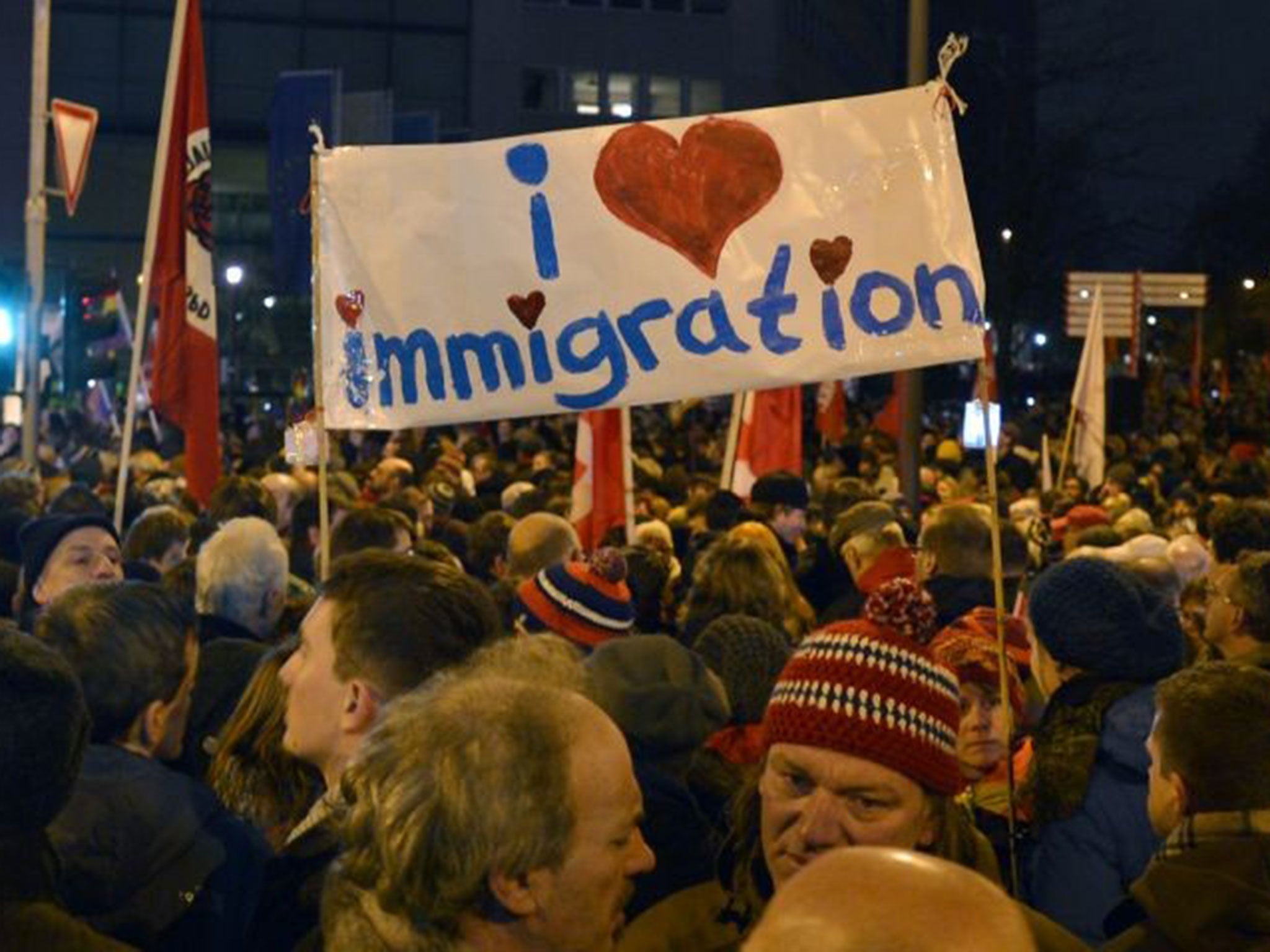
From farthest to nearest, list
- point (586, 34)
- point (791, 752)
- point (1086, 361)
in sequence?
point (586, 34), point (1086, 361), point (791, 752)

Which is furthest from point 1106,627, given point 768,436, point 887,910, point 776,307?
point 768,436

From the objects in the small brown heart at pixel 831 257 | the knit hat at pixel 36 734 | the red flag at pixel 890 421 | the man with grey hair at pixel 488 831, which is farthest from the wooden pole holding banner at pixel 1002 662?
the red flag at pixel 890 421

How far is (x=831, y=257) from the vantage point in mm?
6652

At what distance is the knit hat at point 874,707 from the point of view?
3.60 m

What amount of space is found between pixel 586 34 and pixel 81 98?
13.6m

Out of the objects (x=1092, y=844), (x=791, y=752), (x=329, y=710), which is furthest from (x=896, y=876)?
(x=1092, y=844)

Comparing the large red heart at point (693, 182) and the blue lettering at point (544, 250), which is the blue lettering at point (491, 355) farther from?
the large red heart at point (693, 182)

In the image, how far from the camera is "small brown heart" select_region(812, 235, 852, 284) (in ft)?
21.7

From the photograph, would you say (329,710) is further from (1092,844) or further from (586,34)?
(586,34)

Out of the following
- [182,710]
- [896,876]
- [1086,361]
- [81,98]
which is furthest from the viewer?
[81,98]

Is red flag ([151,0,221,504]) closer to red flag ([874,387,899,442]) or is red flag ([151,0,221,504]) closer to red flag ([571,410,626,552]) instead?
red flag ([571,410,626,552])

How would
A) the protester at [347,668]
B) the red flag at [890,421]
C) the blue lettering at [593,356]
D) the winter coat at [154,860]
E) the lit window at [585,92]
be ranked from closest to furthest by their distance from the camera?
the protester at [347,668] → the winter coat at [154,860] → the blue lettering at [593,356] → the red flag at [890,421] → the lit window at [585,92]

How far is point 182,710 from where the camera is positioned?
15.3 feet

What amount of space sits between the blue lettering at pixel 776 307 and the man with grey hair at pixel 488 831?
12.3 feet
